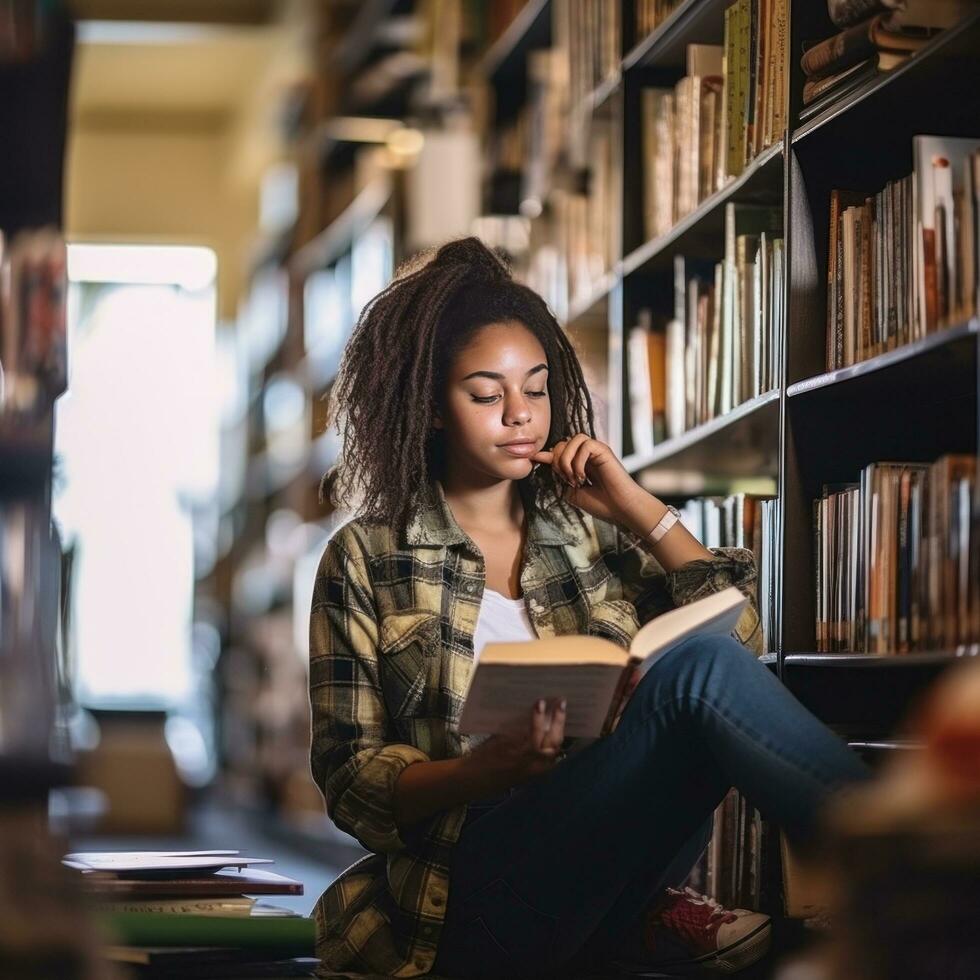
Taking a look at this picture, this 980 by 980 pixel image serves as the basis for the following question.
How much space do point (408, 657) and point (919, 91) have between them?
3.03 feet

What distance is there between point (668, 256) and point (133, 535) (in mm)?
7123

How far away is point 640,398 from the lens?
294 cm

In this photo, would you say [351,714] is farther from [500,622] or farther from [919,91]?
[919,91]

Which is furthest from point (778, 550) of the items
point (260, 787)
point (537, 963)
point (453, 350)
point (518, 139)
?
point (260, 787)

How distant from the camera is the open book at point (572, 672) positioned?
1.50m

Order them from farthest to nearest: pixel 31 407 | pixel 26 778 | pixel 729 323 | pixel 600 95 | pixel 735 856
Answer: pixel 600 95
pixel 729 323
pixel 735 856
pixel 31 407
pixel 26 778

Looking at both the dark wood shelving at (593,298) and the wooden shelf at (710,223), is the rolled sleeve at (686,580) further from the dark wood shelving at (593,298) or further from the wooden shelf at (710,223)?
the dark wood shelving at (593,298)

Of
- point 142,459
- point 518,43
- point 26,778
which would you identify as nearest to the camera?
point 26,778

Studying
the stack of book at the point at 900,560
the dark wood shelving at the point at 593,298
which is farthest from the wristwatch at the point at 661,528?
the dark wood shelving at the point at 593,298

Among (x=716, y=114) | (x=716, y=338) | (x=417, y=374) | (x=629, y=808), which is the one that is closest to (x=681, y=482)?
(x=716, y=338)

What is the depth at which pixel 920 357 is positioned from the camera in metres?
1.82

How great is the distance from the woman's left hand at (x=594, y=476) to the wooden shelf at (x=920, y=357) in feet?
0.93

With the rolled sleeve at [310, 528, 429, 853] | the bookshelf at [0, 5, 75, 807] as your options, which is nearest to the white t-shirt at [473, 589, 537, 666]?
the rolled sleeve at [310, 528, 429, 853]

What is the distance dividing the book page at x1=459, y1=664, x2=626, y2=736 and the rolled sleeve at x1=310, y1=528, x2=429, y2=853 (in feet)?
0.86
